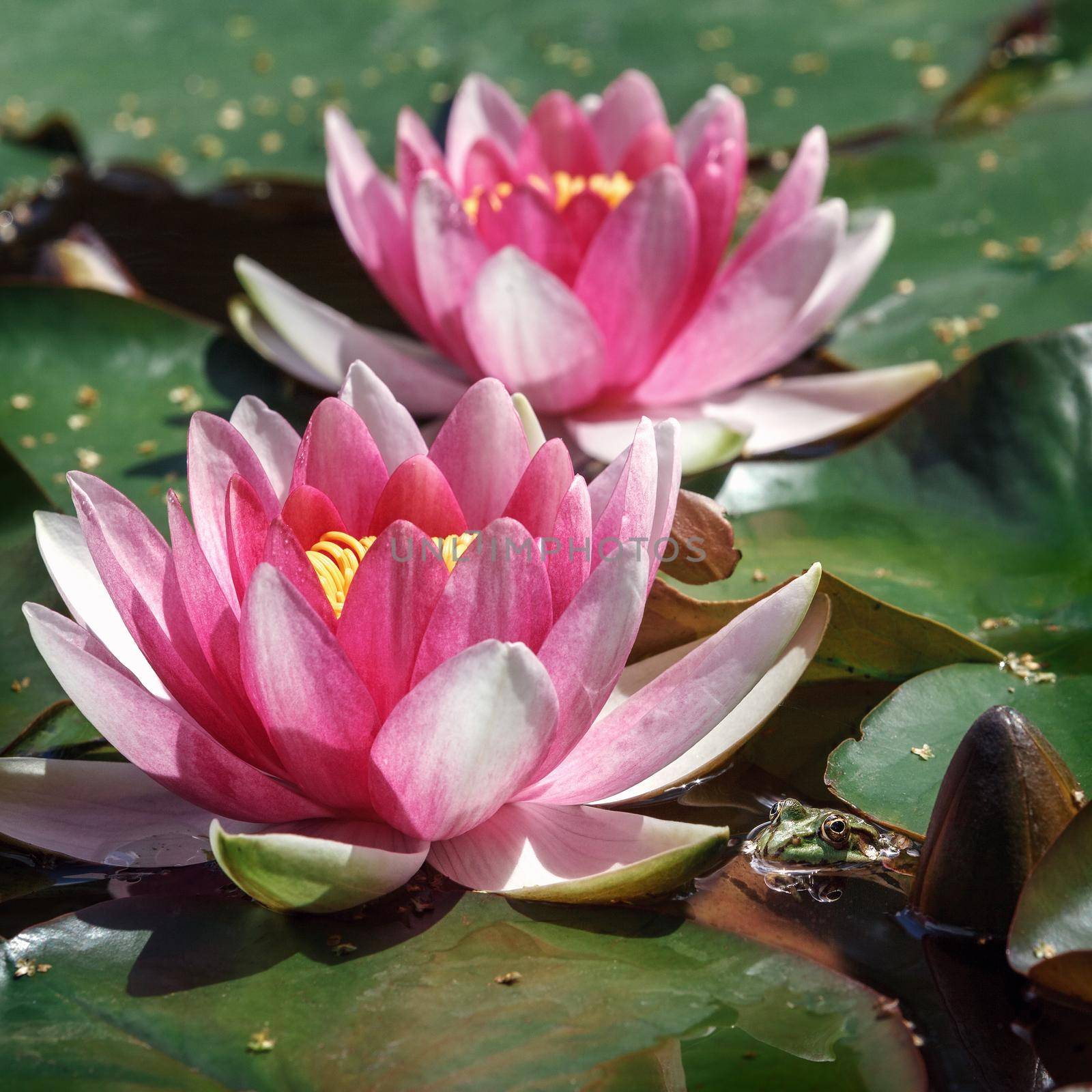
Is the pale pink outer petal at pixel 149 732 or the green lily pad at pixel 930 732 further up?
the pale pink outer petal at pixel 149 732

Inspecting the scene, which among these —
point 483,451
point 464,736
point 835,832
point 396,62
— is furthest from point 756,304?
point 396,62

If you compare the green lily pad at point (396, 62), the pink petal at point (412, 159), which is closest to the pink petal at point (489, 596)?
the pink petal at point (412, 159)

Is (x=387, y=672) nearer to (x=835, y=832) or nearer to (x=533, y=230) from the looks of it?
(x=835, y=832)

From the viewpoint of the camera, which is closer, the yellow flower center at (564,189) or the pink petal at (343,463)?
the pink petal at (343,463)

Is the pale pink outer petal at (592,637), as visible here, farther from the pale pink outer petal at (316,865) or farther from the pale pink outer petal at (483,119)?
the pale pink outer petal at (483,119)

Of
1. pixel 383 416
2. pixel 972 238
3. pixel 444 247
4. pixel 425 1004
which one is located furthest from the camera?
pixel 972 238

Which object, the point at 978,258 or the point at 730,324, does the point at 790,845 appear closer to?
the point at 730,324

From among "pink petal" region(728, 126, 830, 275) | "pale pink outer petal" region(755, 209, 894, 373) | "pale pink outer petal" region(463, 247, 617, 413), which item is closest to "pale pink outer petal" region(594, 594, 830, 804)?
"pale pink outer petal" region(463, 247, 617, 413)
